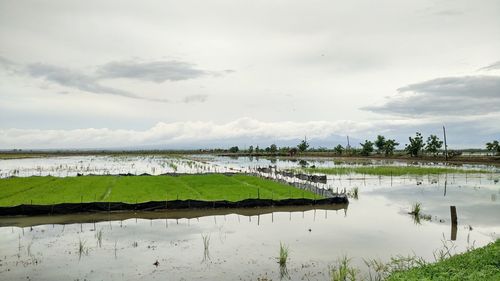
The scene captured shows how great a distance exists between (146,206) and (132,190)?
634cm

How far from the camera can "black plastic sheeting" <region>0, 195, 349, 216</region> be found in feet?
65.7

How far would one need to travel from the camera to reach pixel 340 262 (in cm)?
1278

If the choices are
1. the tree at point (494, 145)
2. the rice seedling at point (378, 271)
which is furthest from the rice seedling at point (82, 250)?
the tree at point (494, 145)

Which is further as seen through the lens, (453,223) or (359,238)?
(453,223)

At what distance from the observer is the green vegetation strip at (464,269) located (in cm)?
863

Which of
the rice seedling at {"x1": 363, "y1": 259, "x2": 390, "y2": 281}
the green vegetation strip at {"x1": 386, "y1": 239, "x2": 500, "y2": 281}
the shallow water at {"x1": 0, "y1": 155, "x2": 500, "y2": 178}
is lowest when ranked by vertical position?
the rice seedling at {"x1": 363, "y1": 259, "x2": 390, "y2": 281}

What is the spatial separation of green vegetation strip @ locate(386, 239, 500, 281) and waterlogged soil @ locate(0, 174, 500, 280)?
274 cm

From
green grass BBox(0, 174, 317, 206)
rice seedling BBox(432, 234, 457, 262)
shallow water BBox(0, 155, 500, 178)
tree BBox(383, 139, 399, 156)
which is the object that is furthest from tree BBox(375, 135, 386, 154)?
rice seedling BBox(432, 234, 457, 262)

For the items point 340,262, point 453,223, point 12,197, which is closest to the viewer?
point 340,262

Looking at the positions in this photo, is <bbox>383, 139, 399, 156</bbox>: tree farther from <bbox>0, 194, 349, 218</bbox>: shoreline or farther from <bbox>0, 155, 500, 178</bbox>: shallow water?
<bbox>0, 194, 349, 218</bbox>: shoreline

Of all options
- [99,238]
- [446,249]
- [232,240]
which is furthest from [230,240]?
[446,249]

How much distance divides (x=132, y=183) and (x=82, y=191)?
508 centimetres

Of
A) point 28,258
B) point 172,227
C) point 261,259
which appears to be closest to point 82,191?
point 172,227

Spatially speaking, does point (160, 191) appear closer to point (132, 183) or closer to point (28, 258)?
point (132, 183)
